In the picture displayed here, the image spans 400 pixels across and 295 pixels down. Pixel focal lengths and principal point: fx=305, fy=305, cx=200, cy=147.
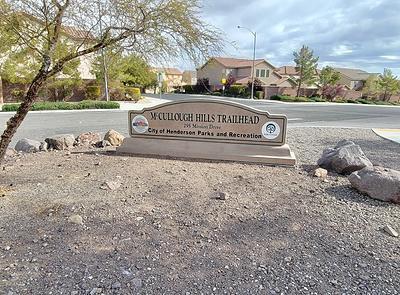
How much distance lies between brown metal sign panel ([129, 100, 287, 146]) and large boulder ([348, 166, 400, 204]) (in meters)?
1.80

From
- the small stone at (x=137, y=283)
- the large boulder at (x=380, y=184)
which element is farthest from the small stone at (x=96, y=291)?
the large boulder at (x=380, y=184)

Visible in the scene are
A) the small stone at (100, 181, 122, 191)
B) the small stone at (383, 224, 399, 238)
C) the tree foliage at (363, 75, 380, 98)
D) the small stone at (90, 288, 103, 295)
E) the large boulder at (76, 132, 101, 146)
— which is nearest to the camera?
the small stone at (90, 288, 103, 295)

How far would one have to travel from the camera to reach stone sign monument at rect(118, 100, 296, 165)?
5859mm

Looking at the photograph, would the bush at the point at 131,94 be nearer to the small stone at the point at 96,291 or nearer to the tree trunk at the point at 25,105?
the tree trunk at the point at 25,105

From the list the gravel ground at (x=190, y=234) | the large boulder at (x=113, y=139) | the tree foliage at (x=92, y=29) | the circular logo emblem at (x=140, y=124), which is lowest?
the gravel ground at (x=190, y=234)

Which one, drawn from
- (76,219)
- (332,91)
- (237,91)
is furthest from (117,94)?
(332,91)

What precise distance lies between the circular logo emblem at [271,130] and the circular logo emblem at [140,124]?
2449mm

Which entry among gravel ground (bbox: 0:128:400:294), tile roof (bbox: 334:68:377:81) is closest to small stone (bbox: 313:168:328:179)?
gravel ground (bbox: 0:128:400:294)

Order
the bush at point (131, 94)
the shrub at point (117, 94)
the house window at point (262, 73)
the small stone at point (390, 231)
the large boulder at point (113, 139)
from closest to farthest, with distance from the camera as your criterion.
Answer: the small stone at point (390, 231) → the large boulder at point (113, 139) → the shrub at point (117, 94) → the bush at point (131, 94) → the house window at point (262, 73)

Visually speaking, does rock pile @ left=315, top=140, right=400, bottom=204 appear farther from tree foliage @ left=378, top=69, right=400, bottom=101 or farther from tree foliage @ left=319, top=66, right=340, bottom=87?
tree foliage @ left=378, top=69, right=400, bottom=101

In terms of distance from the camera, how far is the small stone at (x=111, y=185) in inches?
170

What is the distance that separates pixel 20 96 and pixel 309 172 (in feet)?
87.5

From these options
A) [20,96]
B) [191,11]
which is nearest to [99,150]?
[191,11]

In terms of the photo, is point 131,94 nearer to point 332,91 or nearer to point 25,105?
point 25,105
